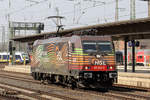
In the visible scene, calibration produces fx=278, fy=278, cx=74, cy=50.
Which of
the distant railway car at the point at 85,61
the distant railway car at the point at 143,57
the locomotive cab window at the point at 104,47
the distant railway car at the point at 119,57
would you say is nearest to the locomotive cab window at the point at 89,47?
the distant railway car at the point at 85,61

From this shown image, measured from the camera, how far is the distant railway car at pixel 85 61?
48.2 feet

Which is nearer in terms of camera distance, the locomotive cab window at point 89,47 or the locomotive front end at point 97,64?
the locomotive front end at point 97,64

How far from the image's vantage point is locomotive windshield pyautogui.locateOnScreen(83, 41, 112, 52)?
15.0m

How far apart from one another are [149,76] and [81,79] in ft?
19.4

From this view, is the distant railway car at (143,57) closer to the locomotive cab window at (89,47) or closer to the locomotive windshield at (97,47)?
the locomotive windshield at (97,47)

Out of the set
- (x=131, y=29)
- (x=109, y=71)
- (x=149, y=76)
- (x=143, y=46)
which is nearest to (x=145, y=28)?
(x=131, y=29)

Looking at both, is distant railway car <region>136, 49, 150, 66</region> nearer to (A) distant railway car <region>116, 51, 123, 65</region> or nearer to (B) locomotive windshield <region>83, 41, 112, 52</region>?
(A) distant railway car <region>116, 51, 123, 65</region>

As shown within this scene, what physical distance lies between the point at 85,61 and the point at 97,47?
1.28m

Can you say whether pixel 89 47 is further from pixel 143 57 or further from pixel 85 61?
pixel 143 57

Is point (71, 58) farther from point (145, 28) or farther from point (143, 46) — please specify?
point (143, 46)

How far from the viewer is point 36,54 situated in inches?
799

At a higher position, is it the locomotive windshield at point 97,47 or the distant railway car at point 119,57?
Answer: the locomotive windshield at point 97,47

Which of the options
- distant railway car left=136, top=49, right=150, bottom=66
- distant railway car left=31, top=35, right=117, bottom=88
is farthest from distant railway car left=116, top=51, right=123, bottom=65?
distant railway car left=31, top=35, right=117, bottom=88

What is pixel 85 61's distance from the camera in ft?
47.9
